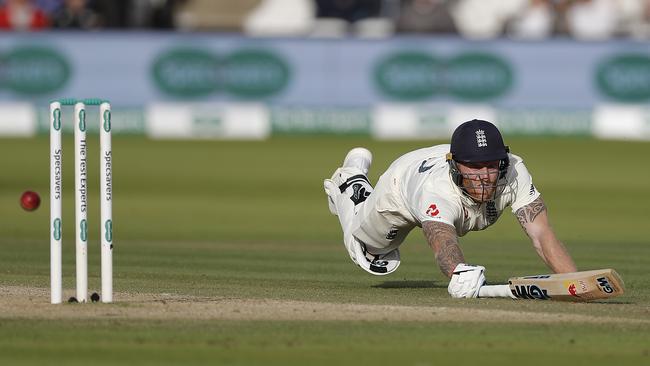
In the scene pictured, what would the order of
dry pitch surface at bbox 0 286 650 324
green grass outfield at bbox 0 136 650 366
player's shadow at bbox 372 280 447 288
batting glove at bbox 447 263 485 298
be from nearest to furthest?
green grass outfield at bbox 0 136 650 366 < dry pitch surface at bbox 0 286 650 324 < batting glove at bbox 447 263 485 298 < player's shadow at bbox 372 280 447 288

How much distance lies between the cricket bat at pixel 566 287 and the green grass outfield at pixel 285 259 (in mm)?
72

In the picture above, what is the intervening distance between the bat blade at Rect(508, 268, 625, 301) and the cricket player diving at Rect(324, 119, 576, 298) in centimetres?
22

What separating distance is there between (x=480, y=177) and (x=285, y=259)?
4.22 metres

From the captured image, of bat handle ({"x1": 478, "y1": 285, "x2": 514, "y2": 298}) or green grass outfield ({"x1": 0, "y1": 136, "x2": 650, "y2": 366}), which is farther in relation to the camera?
bat handle ({"x1": 478, "y1": 285, "x2": 514, "y2": 298})

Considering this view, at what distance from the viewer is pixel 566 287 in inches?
329

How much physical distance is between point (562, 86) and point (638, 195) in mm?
5913

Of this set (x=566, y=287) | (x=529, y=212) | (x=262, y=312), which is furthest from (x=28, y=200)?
(x=566, y=287)

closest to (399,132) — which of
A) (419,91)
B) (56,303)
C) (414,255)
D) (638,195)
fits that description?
(419,91)

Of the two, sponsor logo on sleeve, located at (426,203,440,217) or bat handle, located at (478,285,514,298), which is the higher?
sponsor logo on sleeve, located at (426,203,440,217)

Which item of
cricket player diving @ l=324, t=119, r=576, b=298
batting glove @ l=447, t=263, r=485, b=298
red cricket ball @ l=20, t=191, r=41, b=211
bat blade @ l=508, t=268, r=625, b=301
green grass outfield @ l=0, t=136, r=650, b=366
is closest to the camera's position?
green grass outfield @ l=0, t=136, r=650, b=366

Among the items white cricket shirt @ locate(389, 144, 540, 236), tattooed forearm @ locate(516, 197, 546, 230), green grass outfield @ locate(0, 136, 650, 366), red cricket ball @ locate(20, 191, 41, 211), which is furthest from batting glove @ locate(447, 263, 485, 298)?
red cricket ball @ locate(20, 191, 41, 211)

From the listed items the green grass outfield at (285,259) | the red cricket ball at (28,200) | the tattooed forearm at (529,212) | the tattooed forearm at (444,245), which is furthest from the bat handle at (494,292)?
the red cricket ball at (28,200)

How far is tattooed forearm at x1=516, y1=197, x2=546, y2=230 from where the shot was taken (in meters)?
8.73

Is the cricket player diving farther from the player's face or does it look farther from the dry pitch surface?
the dry pitch surface
